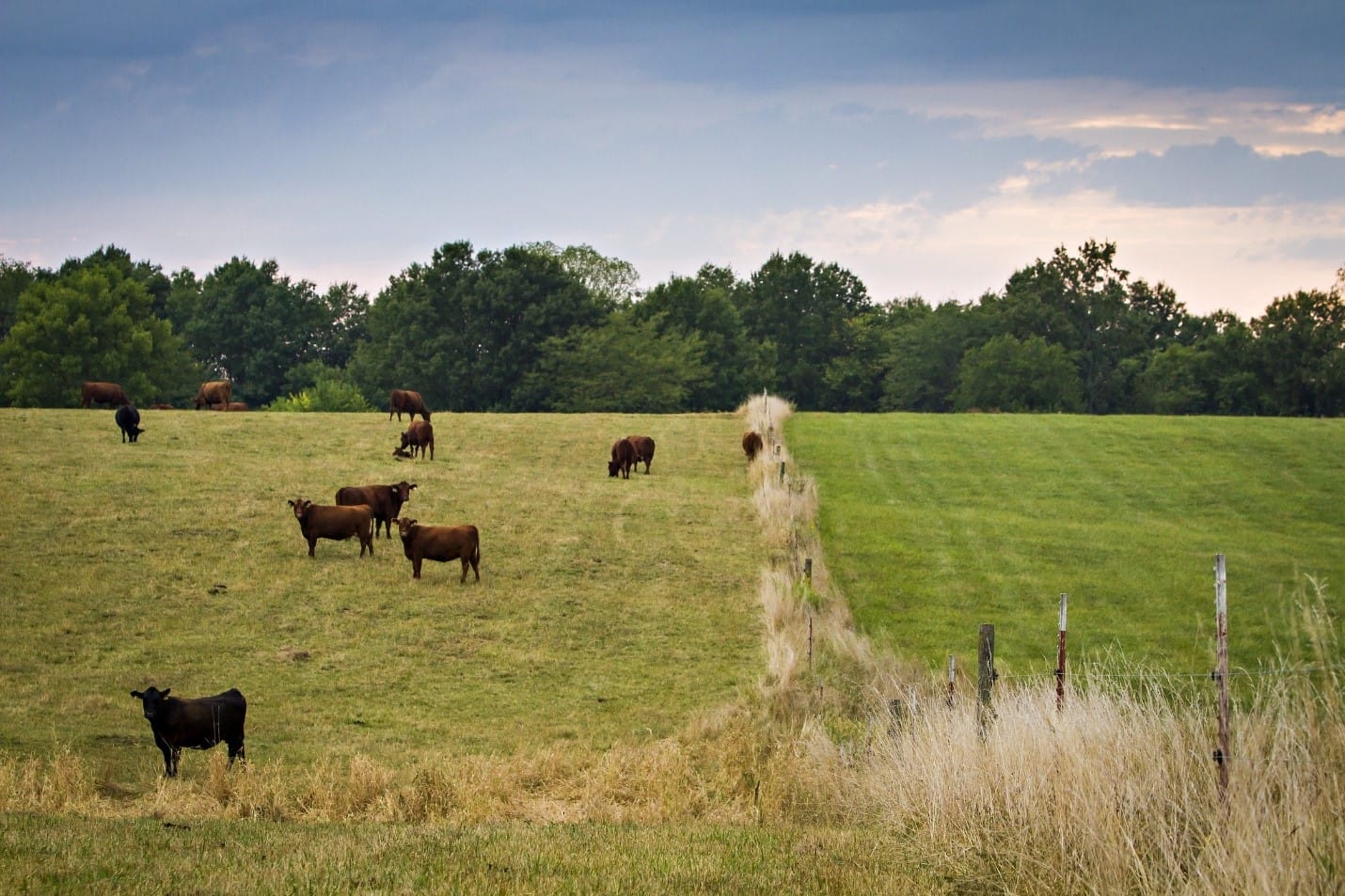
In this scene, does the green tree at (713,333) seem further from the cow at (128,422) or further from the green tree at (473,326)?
the cow at (128,422)

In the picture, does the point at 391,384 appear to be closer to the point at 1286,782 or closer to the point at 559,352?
the point at 559,352

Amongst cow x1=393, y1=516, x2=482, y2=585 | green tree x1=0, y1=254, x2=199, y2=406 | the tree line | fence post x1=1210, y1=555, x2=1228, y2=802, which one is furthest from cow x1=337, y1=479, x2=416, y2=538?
green tree x1=0, y1=254, x2=199, y2=406

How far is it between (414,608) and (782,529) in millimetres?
11072

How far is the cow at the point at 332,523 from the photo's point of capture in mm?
25375

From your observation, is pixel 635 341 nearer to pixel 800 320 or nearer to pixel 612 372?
pixel 612 372

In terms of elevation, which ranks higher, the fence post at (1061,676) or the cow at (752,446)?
the cow at (752,446)

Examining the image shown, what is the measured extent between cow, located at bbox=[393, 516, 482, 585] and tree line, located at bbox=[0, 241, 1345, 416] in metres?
59.9

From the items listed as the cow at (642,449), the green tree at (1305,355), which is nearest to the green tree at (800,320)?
the green tree at (1305,355)

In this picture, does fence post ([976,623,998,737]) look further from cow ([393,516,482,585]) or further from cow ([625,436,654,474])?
cow ([625,436,654,474])

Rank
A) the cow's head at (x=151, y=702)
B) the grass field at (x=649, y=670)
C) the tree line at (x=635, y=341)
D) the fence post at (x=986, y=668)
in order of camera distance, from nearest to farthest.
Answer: the grass field at (x=649, y=670)
the fence post at (x=986, y=668)
the cow's head at (x=151, y=702)
the tree line at (x=635, y=341)

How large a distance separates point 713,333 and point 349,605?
80204 mm

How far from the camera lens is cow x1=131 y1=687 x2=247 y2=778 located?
45.5 ft

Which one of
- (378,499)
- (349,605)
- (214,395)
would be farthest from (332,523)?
(214,395)

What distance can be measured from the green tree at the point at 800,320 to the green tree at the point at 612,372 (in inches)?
678
